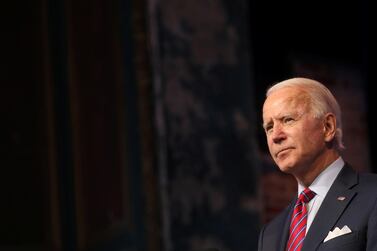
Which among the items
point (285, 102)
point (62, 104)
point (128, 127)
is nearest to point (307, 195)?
point (285, 102)

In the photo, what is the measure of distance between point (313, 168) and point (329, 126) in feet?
0.44

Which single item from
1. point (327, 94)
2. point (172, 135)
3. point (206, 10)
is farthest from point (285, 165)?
point (206, 10)

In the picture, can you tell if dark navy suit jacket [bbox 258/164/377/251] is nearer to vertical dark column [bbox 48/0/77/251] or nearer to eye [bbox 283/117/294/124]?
eye [bbox 283/117/294/124]

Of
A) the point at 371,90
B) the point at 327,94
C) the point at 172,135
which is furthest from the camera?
the point at 371,90

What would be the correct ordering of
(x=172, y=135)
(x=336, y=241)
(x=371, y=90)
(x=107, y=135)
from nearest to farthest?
(x=336, y=241) → (x=172, y=135) → (x=107, y=135) → (x=371, y=90)

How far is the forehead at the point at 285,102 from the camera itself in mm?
2611

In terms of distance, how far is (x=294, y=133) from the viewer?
2568 millimetres

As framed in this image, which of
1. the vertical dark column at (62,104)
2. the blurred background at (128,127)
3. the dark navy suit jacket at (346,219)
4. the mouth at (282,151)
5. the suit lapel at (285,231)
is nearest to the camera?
the dark navy suit jacket at (346,219)

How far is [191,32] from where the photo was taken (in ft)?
15.1

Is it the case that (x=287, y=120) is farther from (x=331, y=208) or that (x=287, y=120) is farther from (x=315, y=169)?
(x=331, y=208)

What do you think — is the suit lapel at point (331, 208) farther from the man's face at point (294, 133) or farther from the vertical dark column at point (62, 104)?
the vertical dark column at point (62, 104)

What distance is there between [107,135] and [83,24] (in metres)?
0.61

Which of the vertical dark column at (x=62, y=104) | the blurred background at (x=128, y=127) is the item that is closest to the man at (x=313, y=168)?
the blurred background at (x=128, y=127)

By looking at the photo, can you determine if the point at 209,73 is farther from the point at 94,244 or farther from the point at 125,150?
the point at 94,244
